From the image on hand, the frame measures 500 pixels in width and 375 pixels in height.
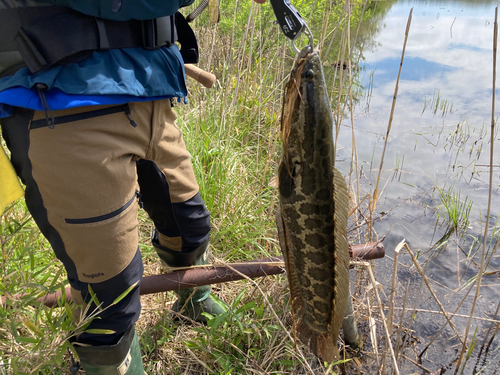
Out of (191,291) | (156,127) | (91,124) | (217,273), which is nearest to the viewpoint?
(91,124)

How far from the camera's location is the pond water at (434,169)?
2727mm

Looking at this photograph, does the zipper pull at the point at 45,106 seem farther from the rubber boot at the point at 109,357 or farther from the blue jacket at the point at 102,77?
the rubber boot at the point at 109,357

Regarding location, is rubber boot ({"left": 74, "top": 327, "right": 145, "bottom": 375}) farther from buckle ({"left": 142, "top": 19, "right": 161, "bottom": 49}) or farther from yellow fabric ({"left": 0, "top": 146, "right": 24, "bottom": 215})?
buckle ({"left": 142, "top": 19, "right": 161, "bottom": 49})

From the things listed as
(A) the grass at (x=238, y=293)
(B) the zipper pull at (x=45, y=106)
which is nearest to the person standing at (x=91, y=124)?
(B) the zipper pull at (x=45, y=106)

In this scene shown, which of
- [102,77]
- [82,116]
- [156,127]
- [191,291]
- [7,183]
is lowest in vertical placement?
[191,291]

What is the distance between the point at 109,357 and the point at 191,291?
0.71 m

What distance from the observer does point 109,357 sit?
1.46 meters

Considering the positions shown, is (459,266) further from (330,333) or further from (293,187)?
(293,187)

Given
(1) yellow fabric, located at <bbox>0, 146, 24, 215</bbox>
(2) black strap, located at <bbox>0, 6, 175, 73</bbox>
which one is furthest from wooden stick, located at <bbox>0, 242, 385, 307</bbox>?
(2) black strap, located at <bbox>0, 6, 175, 73</bbox>

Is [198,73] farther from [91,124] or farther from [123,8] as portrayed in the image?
[91,124]

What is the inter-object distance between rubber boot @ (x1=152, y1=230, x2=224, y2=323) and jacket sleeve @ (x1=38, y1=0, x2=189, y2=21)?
3.95 feet

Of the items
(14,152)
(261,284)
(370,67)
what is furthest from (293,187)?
(370,67)

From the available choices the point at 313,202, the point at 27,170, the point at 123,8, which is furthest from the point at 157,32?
the point at 313,202

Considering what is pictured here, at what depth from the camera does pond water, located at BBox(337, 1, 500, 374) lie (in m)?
2.73
